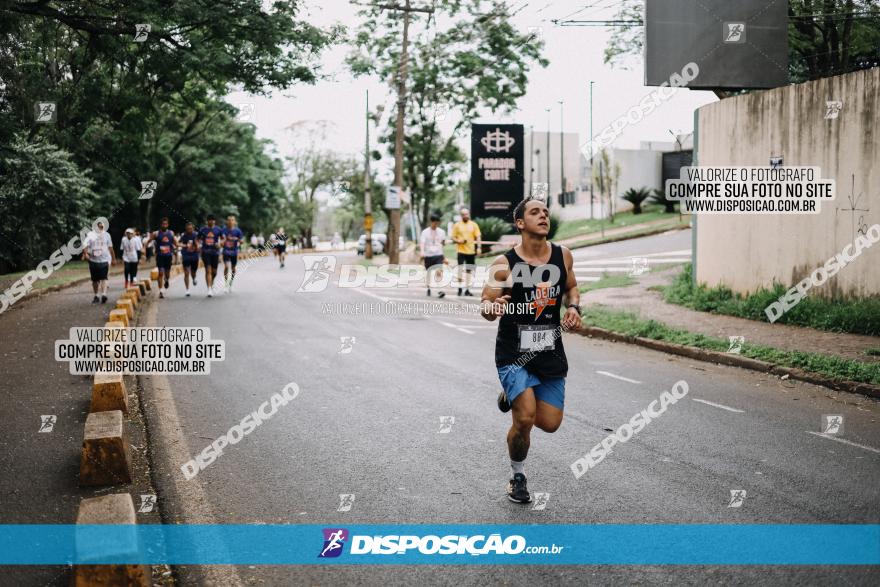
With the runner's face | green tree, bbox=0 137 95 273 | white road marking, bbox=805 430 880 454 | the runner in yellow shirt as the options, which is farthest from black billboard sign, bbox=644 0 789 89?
green tree, bbox=0 137 95 273

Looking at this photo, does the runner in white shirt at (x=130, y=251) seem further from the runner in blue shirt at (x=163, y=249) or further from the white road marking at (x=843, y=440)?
the white road marking at (x=843, y=440)

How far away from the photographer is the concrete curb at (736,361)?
8.90 m

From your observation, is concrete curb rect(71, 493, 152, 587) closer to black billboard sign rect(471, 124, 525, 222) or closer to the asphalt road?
the asphalt road

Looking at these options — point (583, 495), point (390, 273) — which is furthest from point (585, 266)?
point (583, 495)

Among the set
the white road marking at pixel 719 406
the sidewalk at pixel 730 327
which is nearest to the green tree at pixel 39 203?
the sidewalk at pixel 730 327

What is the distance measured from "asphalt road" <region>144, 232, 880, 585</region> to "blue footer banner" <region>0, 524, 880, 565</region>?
0.39 ft

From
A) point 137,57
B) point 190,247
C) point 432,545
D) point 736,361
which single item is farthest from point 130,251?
point 432,545

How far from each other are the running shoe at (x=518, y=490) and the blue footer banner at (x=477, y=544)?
423 mm

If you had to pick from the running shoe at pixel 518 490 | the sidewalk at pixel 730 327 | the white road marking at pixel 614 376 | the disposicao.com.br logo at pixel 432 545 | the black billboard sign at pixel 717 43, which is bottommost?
the white road marking at pixel 614 376

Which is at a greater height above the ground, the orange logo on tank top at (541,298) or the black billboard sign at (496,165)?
the black billboard sign at (496,165)

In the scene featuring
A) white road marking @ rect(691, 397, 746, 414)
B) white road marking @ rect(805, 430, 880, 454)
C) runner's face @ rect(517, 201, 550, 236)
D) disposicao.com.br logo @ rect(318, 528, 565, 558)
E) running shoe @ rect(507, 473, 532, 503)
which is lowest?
white road marking @ rect(691, 397, 746, 414)

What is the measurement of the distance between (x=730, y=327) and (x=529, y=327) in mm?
8551

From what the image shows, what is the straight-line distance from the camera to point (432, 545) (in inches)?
183

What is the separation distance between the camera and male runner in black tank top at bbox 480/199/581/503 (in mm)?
5344
